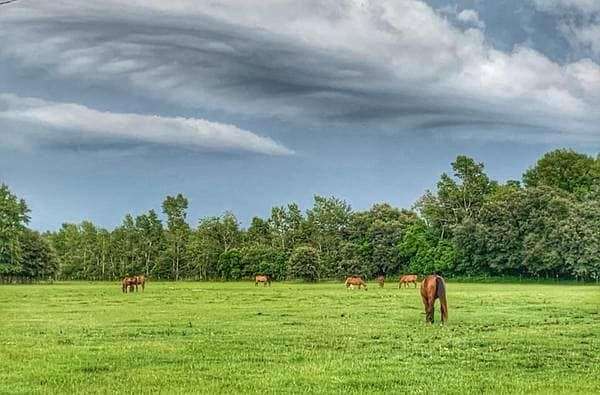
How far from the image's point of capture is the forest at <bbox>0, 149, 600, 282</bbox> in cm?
10862

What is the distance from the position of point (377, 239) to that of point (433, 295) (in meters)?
99.2

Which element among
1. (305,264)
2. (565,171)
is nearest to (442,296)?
(305,264)

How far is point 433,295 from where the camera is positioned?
31031mm

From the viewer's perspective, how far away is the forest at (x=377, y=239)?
108625 millimetres

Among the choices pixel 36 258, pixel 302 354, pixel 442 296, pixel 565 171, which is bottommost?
pixel 302 354

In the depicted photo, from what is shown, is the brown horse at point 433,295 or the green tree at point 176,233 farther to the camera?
the green tree at point 176,233

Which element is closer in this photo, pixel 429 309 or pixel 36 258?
pixel 429 309

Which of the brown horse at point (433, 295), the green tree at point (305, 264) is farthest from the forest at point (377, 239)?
the brown horse at point (433, 295)

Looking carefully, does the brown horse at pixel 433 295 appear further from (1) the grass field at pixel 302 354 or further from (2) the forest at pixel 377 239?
(2) the forest at pixel 377 239

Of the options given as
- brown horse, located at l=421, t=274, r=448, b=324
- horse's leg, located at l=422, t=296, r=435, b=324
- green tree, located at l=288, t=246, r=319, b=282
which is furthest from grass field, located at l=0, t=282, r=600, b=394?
green tree, located at l=288, t=246, r=319, b=282

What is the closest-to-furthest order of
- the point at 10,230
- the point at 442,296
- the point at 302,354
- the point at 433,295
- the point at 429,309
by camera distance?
the point at 302,354 < the point at 442,296 < the point at 429,309 < the point at 433,295 < the point at 10,230

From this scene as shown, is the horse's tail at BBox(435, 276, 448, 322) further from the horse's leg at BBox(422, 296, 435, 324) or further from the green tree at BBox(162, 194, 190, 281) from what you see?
the green tree at BBox(162, 194, 190, 281)

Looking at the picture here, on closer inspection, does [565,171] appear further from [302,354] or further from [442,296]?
[302,354]

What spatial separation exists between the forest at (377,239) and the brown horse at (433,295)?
76.9m
